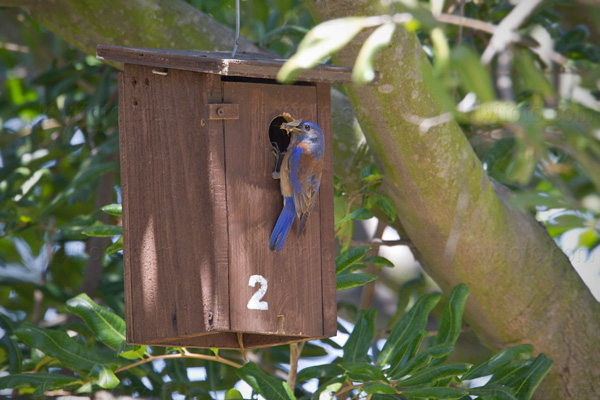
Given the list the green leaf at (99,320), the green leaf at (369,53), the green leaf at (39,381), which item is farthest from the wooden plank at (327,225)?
the green leaf at (369,53)

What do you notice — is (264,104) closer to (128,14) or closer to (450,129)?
(450,129)

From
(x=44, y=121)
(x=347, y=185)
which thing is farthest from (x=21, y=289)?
(x=347, y=185)

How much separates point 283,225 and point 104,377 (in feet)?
3.13

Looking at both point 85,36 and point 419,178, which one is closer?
point 419,178

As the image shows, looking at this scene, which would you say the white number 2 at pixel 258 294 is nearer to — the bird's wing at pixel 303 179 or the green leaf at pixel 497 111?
the bird's wing at pixel 303 179

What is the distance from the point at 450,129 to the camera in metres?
2.95

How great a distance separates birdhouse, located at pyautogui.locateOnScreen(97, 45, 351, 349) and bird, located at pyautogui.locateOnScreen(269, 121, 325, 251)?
5cm

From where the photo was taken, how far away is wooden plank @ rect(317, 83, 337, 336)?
8.07ft

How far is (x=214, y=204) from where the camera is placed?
7.51ft

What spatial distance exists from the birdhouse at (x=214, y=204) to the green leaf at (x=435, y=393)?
349mm

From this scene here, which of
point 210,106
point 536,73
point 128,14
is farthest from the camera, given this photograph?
point 128,14

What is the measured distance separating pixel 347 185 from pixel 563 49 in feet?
4.87

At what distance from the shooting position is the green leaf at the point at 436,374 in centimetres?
255

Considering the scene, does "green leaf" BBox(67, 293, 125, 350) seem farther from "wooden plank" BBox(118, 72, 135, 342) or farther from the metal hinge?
the metal hinge
